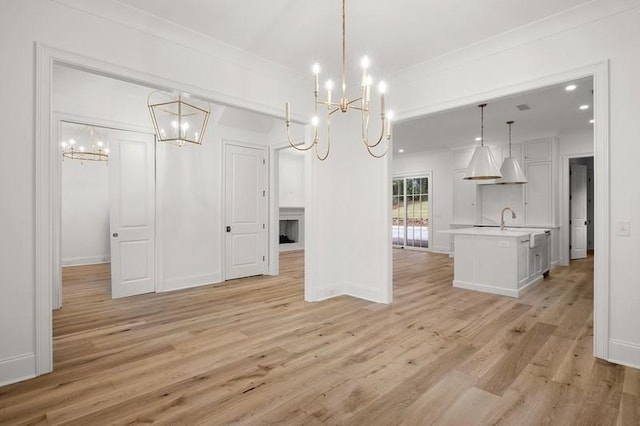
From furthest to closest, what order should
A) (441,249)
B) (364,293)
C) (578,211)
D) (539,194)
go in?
1. (441,249)
2. (578,211)
3. (539,194)
4. (364,293)

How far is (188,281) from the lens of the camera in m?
5.25

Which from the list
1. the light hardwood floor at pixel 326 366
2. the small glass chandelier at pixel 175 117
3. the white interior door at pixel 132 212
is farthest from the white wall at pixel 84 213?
the small glass chandelier at pixel 175 117

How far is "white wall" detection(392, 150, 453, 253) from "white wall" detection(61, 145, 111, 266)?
861cm

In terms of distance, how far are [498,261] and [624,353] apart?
226 centimetres

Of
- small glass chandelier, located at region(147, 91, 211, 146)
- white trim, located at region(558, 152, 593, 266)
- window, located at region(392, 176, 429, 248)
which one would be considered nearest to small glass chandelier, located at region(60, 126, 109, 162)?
small glass chandelier, located at region(147, 91, 211, 146)

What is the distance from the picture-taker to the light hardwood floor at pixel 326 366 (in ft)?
6.60

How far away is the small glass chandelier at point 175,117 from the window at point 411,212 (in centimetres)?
728

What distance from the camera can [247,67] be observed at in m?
3.69

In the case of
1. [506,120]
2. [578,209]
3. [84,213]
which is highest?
[506,120]

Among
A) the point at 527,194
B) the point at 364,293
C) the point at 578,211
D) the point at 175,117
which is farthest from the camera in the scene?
the point at 578,211

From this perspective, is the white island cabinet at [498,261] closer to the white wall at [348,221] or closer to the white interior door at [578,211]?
the white wall at [348,221]

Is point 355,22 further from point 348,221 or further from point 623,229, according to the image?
point 623,229

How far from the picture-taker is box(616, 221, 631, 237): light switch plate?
2594 millimetres

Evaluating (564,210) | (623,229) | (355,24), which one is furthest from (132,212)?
(564,210)
